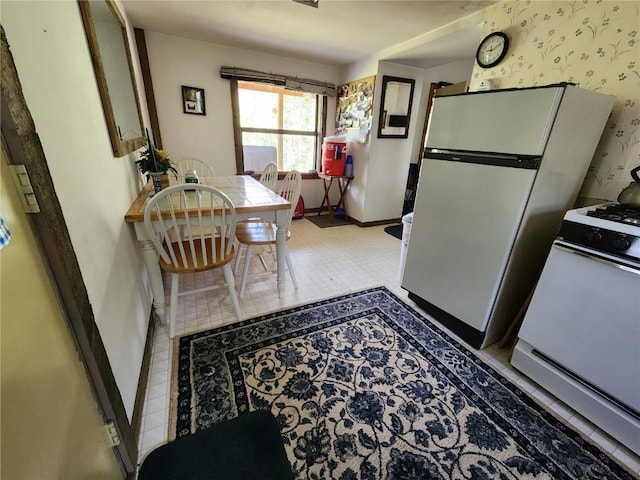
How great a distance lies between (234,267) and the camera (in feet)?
8.21

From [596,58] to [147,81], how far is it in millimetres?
3891

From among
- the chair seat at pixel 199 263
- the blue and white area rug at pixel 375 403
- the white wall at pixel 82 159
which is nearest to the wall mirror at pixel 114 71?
the white wall at pixel 82 159

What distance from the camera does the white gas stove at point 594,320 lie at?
1.08 m

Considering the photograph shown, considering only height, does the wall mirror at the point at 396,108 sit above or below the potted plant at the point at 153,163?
above

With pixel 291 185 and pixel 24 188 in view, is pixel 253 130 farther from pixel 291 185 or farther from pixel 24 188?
pixel 24 188

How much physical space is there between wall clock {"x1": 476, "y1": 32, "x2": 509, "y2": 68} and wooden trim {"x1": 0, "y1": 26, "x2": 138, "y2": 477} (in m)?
2.55

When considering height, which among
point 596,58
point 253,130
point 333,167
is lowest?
point 333,167

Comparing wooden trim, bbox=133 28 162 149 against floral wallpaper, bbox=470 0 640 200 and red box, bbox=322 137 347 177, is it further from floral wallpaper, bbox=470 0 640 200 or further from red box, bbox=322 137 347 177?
floral wallpaper, bbox=470 0 640 200

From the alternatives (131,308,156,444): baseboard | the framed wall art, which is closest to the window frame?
the framed wall art

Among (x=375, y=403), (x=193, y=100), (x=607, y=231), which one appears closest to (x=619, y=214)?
(x=607, y=231)

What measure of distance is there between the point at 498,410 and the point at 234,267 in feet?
6.96

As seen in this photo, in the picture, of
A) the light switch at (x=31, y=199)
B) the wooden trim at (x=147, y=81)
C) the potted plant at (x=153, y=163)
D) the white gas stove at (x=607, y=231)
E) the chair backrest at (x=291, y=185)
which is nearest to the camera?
the light switch at (x=31, y=199)

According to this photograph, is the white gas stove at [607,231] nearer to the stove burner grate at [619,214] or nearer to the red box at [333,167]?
the stove burner grate at [619,214]

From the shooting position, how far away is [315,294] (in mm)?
2203
